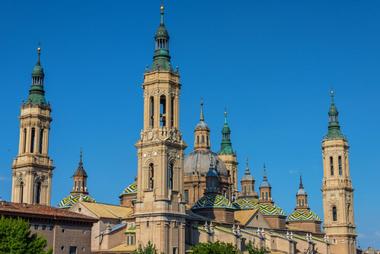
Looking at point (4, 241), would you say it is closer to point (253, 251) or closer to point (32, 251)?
point (32, 251)

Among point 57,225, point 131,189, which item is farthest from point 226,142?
point 57,225

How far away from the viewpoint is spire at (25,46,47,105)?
329 ft

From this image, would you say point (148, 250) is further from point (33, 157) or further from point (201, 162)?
point (201, 162)

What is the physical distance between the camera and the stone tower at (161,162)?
3063 inches

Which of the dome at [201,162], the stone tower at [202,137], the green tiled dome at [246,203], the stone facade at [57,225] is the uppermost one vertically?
the stone tower at [202,137]

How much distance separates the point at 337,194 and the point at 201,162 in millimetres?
25362

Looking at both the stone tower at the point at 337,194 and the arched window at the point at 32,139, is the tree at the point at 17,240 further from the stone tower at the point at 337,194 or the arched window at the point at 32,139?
the stone tower at the point at 337,194

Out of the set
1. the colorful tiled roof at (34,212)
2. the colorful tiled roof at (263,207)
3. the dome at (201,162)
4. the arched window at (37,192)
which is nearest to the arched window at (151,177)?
the colorful tiled roof at (34,212)

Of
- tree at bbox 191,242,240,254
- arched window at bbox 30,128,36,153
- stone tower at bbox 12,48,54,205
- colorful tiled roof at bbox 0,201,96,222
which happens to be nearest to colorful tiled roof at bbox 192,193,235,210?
tree at bbox 191,242,240,254

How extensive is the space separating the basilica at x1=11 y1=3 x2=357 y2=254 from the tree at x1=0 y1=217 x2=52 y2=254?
57.7 ft

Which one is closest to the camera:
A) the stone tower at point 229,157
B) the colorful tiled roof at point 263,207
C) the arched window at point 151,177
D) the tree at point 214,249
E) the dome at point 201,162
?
the tree at point 214,249

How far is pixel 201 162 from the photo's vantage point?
108062mm

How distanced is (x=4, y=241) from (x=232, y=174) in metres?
81.8

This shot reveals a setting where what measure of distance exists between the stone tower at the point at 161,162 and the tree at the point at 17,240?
2487 centimetres
